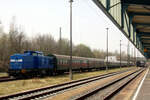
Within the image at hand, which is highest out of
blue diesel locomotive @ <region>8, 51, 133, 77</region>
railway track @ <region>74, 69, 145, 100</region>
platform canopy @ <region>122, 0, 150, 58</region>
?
platform canopy @ <region>122, 0, 150, 58</region>

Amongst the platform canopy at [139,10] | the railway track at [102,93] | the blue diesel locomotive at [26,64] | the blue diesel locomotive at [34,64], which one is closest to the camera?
the railway track at [102,93]

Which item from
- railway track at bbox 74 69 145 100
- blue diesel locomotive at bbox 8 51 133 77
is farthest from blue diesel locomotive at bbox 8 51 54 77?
railway track at bbox 74 69 145 100

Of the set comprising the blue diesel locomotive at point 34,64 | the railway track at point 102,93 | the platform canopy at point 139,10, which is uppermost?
the platform canopy at point 139,10

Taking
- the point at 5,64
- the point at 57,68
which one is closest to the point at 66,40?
the point at 5,64

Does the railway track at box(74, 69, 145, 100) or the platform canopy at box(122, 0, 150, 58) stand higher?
the platform canopy at box(122, 0, 150, 58)

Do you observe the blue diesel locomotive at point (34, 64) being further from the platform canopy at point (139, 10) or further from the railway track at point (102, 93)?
the platform canopy at point (139, 10)

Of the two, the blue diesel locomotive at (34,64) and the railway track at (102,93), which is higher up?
the blue diesel locomotive at (34,64)

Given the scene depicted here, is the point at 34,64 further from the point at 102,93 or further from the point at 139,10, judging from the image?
the point at 139,10

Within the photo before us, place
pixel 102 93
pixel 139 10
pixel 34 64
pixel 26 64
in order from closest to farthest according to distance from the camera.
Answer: pixel 102 93
pixel 139 10
pixel 26 64
pixel 34 64

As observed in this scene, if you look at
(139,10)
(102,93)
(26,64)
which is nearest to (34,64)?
(26,64)

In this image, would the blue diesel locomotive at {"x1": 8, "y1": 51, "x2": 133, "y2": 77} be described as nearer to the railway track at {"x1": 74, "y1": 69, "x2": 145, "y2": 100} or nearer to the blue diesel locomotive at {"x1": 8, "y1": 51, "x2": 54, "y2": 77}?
the blue diesel locomotive at {"x1": 8, "y1": 51, "x2": 54, "y2": 77}

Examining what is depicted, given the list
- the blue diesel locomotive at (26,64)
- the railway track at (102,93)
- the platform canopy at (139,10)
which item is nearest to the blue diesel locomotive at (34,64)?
the blue diesel locomotive at (26,64)

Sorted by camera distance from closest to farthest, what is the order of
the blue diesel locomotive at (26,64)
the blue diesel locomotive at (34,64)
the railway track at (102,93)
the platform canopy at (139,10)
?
the railway track at (102,93) → the platform canopy at (139,10) → the blue diesel locomotive at (26,64) → the blue diesel locomotive at (34,64)

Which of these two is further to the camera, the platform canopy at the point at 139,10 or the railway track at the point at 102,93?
the platform canopy at the point at 139,10
